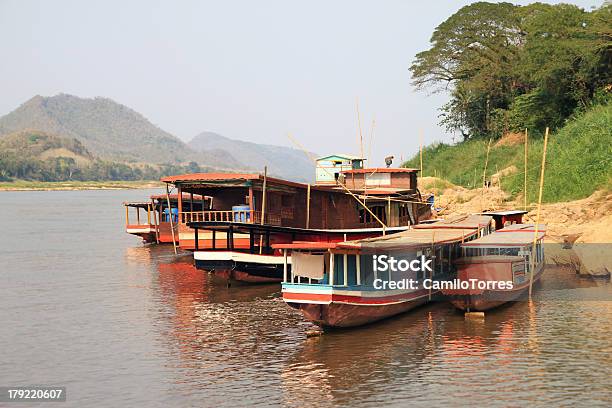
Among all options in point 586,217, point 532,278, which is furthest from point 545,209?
point 532,278

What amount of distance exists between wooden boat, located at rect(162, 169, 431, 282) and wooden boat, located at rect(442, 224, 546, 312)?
8.35 metres

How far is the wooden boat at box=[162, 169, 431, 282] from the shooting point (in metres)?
29.1

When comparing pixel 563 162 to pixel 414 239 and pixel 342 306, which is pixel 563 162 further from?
pixel 342 306

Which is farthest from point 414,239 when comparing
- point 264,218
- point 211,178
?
point 211,178

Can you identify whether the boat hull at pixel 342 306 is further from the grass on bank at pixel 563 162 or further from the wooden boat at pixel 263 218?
the grass on bank at pixel 563 162

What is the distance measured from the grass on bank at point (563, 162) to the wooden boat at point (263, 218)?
29.9ft

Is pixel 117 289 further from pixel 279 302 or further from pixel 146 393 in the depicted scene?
pixel 146 393

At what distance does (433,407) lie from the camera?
15.5m

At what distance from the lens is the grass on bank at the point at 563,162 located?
40.3 metres

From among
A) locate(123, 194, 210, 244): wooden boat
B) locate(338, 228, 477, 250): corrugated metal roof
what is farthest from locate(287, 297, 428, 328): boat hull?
locate(123, 194, 210, 244): wooden boat

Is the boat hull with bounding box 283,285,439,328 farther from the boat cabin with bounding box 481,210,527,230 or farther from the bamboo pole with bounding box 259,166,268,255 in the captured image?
the boat cabin with bounding box 481,210,527,230

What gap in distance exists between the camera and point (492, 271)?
22.8 metres

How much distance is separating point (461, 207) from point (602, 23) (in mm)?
15098

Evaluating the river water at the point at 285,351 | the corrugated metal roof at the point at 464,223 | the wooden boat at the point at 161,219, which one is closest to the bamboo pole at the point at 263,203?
the river water at the point at 285,351
